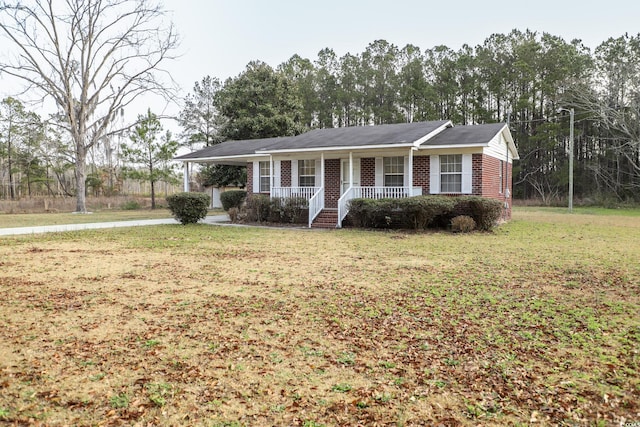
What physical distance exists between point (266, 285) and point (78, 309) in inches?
99.4

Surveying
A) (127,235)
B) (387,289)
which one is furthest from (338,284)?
(127,235)

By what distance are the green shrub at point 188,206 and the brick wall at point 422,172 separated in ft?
25.9

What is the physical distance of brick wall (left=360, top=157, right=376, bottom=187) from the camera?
17023mm

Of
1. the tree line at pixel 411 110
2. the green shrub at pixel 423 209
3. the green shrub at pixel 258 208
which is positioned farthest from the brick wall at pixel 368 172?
the tree line at pixel 411 110

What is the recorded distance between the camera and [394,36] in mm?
43688

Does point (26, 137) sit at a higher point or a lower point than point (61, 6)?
lower

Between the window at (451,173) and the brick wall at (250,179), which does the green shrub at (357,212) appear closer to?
the window at (451,173)

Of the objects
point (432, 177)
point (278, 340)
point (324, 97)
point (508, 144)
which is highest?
point (324, 97)

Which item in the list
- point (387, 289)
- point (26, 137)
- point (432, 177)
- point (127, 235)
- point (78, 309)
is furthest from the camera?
point (26, 137)

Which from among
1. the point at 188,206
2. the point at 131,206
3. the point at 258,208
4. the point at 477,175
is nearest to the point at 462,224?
the point at 477,175

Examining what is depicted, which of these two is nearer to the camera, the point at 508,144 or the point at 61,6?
the point at 508,144

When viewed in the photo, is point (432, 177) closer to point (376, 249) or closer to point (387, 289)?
point (376, 249)

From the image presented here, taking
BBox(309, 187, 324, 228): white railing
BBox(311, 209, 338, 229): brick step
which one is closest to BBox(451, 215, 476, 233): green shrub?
BBox(311, 209, 338, 229): brick step

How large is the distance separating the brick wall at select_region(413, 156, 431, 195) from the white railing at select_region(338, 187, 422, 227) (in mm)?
287
